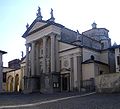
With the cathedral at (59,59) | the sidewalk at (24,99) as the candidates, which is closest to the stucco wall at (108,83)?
the sidewalk at (24,99)

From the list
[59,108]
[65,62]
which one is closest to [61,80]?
[65,62]

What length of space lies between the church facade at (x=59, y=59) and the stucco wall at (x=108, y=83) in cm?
950

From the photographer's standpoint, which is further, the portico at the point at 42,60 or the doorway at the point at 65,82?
the portico at the point at 42,60

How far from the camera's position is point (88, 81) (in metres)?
43.4

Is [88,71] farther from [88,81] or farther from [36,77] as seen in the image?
[36,77]

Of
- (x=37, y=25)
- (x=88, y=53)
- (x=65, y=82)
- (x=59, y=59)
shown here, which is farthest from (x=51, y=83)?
(x=37, y=25)

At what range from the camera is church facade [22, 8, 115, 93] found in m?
46.2

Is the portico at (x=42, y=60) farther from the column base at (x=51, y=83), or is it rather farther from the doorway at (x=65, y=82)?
the doorway at (x=65, y=82)

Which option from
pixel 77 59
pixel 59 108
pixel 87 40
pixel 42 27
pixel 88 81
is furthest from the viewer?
pixel 87 40

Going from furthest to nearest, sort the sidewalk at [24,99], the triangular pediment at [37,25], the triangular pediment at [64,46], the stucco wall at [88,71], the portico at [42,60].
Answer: the triangular pediment at [37,25] < the portico at [42,60] < the triangular pediment at [64,46] < the stucco wall at [88,71] < the sidewalk at [24,99]

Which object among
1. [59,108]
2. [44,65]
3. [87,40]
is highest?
[87,40]

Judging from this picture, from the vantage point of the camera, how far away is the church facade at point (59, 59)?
46250 mm

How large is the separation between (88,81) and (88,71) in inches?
104

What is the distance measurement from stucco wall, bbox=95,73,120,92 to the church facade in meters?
9.50
